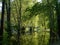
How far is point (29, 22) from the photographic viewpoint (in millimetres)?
9516

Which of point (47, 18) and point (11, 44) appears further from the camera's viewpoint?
point (47, 18)

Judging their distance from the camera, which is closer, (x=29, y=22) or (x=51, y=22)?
(x=29, y=22)

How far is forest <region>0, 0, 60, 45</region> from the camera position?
9.27 m

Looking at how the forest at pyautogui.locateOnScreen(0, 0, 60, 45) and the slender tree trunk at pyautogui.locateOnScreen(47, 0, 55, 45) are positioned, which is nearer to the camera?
the forest at pyautogui.locateOnScreen(0, 0, 60, 45)

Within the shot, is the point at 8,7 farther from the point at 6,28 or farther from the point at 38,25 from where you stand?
the point at 38,25

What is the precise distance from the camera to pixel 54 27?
31.7 ft

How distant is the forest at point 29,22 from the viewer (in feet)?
30.4

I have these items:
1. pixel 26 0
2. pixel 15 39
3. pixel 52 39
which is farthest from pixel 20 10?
pixel 52 39

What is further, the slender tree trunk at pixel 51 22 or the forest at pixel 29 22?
the slender tree trunk at pixel 51 22

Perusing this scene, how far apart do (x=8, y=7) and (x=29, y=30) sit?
138cm

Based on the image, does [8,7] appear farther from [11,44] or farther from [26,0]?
[11,44]

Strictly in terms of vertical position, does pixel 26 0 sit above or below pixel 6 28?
above

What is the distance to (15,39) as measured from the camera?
9.23 m

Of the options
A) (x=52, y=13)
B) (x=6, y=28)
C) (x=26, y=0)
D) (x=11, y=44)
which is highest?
(x=26, y=0)
